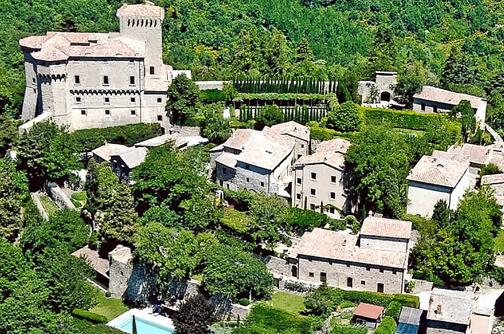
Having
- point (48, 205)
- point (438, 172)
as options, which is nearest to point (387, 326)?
point (438, 172)

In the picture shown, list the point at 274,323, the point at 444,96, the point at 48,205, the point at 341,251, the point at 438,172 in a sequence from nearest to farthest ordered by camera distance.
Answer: the point at 274,323 → the point at 341,251 → the point at 438,172 → the point at 48,205 → the point at 444,96

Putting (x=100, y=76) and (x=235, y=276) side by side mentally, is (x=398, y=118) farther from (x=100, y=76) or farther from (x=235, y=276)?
(x=235, y=276)

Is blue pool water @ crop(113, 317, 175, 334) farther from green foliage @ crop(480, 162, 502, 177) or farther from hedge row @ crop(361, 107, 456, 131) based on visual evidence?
green foliage @ crop(480, 162, 502, 177)

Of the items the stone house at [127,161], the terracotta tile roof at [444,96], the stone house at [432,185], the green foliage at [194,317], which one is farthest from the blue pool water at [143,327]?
the terracotta tile roof at [444,96]

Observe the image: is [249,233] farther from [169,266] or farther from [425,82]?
[425,82]

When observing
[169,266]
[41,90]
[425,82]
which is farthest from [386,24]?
[169,266]
